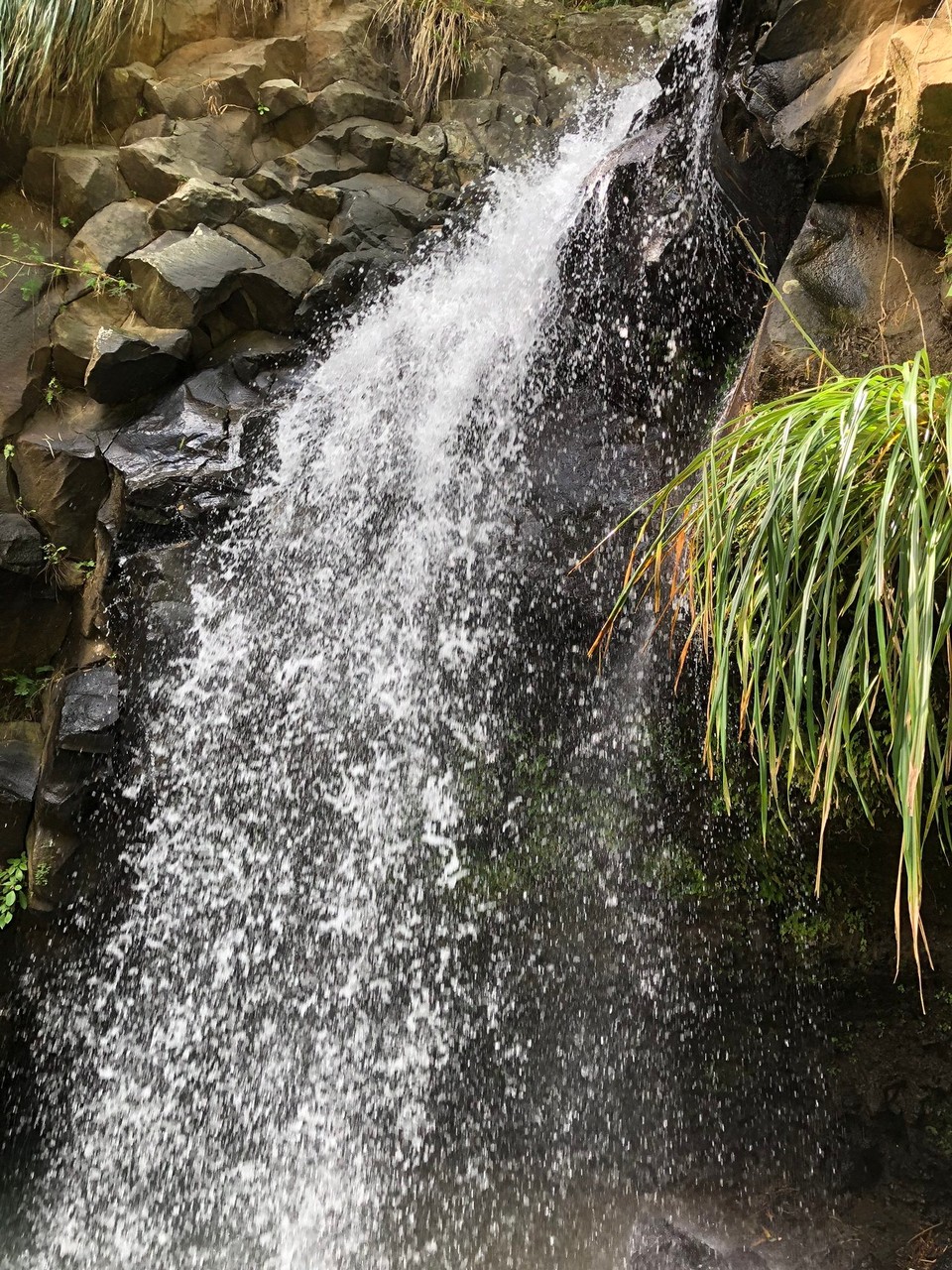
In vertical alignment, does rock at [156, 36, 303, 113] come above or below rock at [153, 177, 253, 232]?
above

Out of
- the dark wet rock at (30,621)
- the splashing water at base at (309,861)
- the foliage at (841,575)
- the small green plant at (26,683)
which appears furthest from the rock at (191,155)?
the foliage at (841,575)

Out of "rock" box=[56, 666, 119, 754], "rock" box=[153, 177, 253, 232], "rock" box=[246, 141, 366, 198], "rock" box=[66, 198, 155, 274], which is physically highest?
"rock" box=[246, 141, 366, 198]

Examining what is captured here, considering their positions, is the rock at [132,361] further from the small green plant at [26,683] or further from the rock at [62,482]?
the small green plant at [26,683]

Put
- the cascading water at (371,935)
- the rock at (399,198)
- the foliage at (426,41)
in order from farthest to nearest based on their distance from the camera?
the foliage at (426,41), the rock at (399,198), the cascading water at (371,935)

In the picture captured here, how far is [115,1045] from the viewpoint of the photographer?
10.4 feet

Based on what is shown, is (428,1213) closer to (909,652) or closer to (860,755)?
→ (860,755)

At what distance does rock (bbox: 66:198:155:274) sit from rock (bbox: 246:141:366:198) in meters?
0.66

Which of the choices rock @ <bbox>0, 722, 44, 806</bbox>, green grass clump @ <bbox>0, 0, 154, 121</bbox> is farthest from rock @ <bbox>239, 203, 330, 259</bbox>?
rock @ <bbox>0, 722, 44, 806</bbox>

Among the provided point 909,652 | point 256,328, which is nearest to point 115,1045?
point 909,652

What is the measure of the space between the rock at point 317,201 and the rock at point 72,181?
3.07 ft

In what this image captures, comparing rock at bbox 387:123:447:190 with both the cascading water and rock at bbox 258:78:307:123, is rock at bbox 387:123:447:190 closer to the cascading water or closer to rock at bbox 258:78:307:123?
rock at bbox 258:78:307:123

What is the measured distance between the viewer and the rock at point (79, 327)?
14.0 ft

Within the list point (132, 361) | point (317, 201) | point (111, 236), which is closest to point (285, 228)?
point (317, 201)

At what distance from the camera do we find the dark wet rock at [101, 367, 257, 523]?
3996 millimetres
